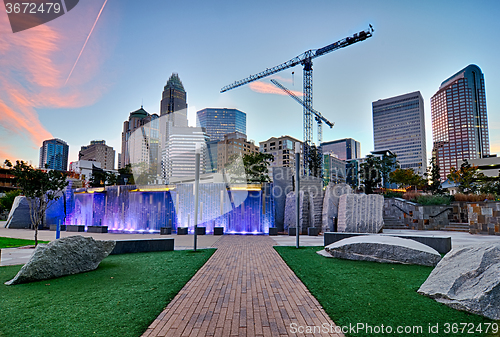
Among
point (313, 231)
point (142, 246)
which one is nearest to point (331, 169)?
point (313, 231)

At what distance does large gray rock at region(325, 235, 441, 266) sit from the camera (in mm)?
7234

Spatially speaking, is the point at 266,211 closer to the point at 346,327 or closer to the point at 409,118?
the point at 346,327

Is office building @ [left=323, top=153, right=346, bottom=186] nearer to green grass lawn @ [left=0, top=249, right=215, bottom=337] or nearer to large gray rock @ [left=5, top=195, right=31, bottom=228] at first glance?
large gray rock @ [left=5, top=195, right=31, bottom=228]

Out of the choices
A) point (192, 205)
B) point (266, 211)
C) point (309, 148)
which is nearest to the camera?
point (266, 211)

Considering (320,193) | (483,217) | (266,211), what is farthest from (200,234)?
(483,217)

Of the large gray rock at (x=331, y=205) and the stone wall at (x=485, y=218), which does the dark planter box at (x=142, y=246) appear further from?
the stone wall at (x=485, y=218)

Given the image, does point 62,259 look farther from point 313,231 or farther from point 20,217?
point 20,217

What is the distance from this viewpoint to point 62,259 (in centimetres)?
635

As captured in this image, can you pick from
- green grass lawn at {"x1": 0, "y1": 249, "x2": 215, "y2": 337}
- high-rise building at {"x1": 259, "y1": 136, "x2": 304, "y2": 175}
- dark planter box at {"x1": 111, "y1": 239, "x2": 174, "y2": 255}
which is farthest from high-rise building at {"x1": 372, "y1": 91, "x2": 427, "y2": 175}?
green grass lawn at {"x1": 0, "y1": 249, "x2": 215, "y2": 337}

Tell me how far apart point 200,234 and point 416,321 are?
1543cm

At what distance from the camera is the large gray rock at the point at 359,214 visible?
15.9 meters

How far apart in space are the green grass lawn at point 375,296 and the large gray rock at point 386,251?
249 millimetres

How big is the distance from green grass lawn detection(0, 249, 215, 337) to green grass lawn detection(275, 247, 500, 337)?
2733mm

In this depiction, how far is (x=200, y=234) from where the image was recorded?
17859 mm
